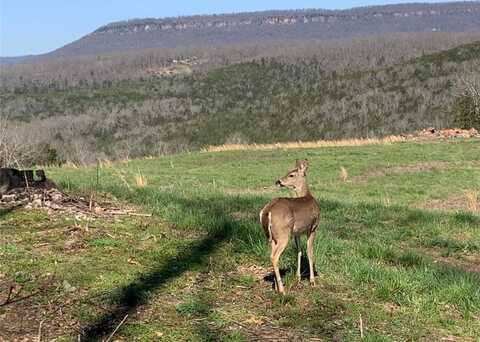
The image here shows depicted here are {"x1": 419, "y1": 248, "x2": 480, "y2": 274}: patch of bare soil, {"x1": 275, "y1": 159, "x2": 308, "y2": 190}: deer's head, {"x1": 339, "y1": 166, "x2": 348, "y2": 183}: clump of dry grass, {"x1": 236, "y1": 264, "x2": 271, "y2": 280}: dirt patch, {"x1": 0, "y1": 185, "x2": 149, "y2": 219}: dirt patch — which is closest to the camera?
{"x1": 236, "y1": 264, "x2": 271, "y2": 280}: dirt patch

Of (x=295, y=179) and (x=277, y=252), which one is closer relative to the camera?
(x=277, y=252)

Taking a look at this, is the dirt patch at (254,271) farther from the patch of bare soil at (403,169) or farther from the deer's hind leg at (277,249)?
the patch of bare soil at (403,169)

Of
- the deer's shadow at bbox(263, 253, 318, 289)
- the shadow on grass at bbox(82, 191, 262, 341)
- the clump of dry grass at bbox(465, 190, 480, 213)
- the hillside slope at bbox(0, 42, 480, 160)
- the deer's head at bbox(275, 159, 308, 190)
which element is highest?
the deer's head at bbox(275, 159, 308, 190)

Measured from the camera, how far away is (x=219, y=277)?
650 centimetres

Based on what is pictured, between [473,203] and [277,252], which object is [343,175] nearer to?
[473,203]

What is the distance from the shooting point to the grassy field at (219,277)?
5.26 m

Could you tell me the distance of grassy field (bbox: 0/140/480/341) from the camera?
5.26 meters

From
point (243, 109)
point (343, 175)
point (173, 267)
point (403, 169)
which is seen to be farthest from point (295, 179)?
point (243, 109)

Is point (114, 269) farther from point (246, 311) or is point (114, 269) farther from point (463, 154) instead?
point (463, 154)

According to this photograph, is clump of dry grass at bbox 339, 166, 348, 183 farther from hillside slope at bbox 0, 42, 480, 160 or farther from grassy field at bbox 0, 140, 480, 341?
hillside slope at bbox 0, 42, 480, 160

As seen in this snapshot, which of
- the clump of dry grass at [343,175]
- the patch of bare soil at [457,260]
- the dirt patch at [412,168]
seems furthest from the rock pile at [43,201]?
the dirt patch at [412,168]

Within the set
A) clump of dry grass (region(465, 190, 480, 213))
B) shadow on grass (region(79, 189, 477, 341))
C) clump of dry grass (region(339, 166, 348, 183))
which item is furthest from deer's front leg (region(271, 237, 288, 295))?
clump of dry grass (region(339, 166, 348, 183))

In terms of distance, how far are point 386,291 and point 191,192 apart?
7.93 meters

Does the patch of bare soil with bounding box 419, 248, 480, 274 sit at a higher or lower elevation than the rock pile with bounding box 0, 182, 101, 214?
lower
